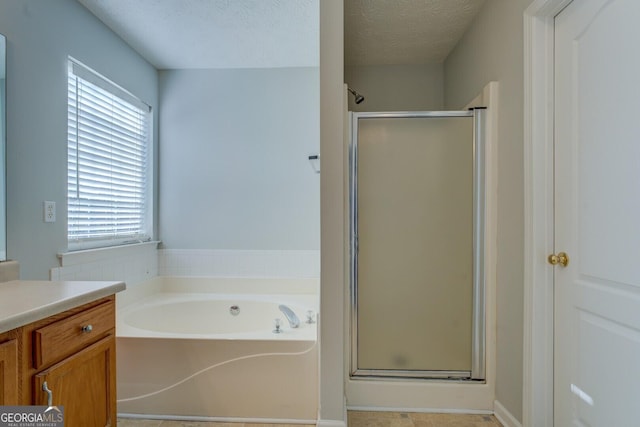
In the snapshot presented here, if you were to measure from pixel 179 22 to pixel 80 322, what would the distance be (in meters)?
1.99

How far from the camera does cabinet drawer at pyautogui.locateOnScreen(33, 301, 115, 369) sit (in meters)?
0.98

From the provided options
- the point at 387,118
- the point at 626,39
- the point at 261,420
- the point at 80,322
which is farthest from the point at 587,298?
the point at 80,322

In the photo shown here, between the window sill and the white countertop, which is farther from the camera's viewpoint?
the window sill

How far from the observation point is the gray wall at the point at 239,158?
2.85 meters

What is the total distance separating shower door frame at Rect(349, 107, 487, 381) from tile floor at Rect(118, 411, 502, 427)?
20 cm

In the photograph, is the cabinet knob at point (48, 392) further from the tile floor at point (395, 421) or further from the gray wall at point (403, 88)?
the gray wall at point (403, 88)

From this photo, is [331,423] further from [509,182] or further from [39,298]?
[509,182]

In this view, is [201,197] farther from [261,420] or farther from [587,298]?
[587,298]

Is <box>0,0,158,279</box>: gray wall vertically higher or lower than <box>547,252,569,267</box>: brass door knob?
higher

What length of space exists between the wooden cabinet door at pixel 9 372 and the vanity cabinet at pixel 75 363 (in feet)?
0.08

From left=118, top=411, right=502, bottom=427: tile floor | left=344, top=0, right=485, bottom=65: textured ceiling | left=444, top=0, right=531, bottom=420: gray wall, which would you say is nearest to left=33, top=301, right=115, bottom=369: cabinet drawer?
left=118, top=411, right=502, bottom=427: tile floor

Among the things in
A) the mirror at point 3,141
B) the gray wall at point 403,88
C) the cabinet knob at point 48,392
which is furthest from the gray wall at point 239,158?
the cabinet knob at point 48,392

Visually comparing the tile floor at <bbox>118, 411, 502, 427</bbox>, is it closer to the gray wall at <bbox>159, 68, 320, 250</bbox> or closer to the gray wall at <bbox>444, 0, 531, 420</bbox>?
the gray wall at <bbox>444, 0, 531, 420</bbox>

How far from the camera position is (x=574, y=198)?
4.48 feet
